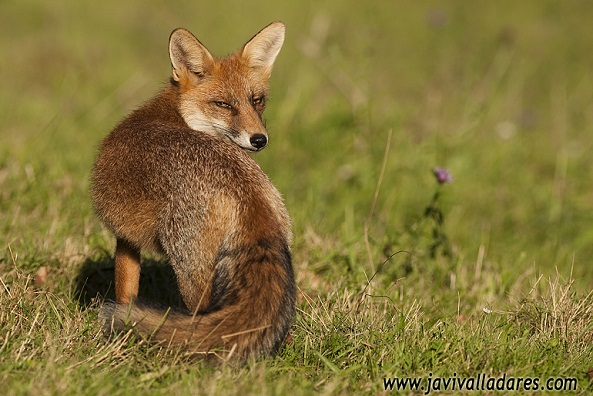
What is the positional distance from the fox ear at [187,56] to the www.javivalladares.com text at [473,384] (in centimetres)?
257

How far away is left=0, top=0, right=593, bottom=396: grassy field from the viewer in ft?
12.6

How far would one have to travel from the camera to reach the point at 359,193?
745cm

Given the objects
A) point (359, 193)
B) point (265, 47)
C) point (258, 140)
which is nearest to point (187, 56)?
point (265, 47)

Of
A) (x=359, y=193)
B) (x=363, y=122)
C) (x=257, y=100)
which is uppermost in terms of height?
(x=257, y=100)

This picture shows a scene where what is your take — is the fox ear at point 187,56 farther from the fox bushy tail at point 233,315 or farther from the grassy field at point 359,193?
the fox bushy tail at point 233,315

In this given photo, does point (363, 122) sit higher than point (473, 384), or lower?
higher

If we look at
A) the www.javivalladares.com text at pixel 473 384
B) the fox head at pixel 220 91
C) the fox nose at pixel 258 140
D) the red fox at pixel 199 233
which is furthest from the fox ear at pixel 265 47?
the www.javivalladares.com text at pixel 473 384

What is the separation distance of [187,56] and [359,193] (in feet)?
9.27

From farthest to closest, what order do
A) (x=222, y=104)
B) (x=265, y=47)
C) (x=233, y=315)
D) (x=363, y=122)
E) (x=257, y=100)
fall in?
(x=363, y=122) < (x=265, y=47) < (x=257, y=100) < (x=222, y=104) < (x=233, y=315)

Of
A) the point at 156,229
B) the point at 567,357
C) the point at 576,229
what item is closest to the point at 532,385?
the point at 567,357

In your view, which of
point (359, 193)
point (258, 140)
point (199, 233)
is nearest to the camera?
point (199, 233)

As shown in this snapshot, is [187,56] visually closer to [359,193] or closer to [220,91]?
[220,91]

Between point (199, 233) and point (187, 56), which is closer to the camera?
point (199, 233)

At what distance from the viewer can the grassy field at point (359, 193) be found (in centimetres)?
384
